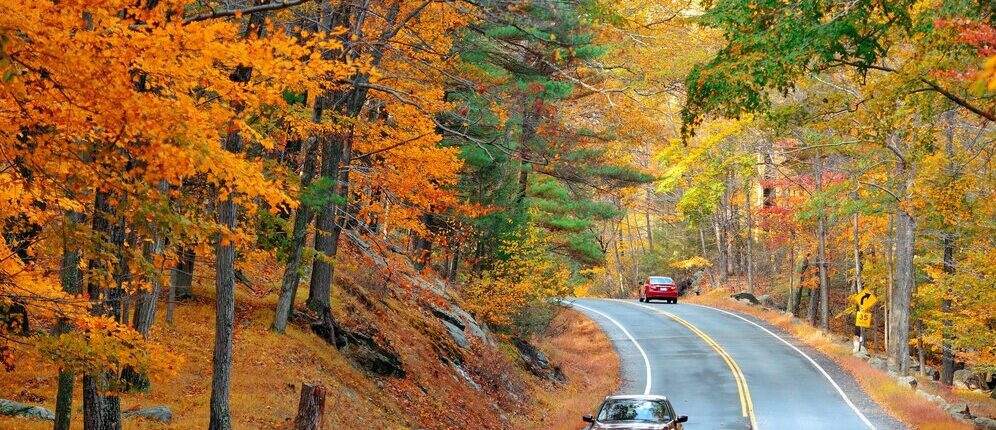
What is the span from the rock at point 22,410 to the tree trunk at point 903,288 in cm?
2433

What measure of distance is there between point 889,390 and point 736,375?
4842 mm

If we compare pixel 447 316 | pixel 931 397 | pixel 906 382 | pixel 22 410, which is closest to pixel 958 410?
pixel 931 397

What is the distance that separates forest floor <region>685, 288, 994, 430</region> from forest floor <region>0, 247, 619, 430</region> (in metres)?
7.95

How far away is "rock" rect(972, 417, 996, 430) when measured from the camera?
71.9ft

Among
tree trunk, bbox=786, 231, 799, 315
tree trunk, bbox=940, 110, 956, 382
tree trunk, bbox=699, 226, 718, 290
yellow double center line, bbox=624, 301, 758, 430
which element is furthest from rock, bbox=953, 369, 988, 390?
tree trunk, bbox=699, 226, 718, 290

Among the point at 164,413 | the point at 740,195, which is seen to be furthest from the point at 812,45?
the point at 740,195

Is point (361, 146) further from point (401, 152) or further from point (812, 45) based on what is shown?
point (812, 45)

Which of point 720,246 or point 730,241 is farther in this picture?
point 730,241

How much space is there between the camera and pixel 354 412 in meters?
15.0

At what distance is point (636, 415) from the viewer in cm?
1518

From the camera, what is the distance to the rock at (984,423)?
21906mm

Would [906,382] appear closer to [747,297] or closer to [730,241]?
[747,297]

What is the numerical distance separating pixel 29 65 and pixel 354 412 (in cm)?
994

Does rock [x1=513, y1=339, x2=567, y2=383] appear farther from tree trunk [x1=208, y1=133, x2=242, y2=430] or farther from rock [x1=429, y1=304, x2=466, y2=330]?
tree trunk [x1=208, y1=133, x2=242, y2=430]
